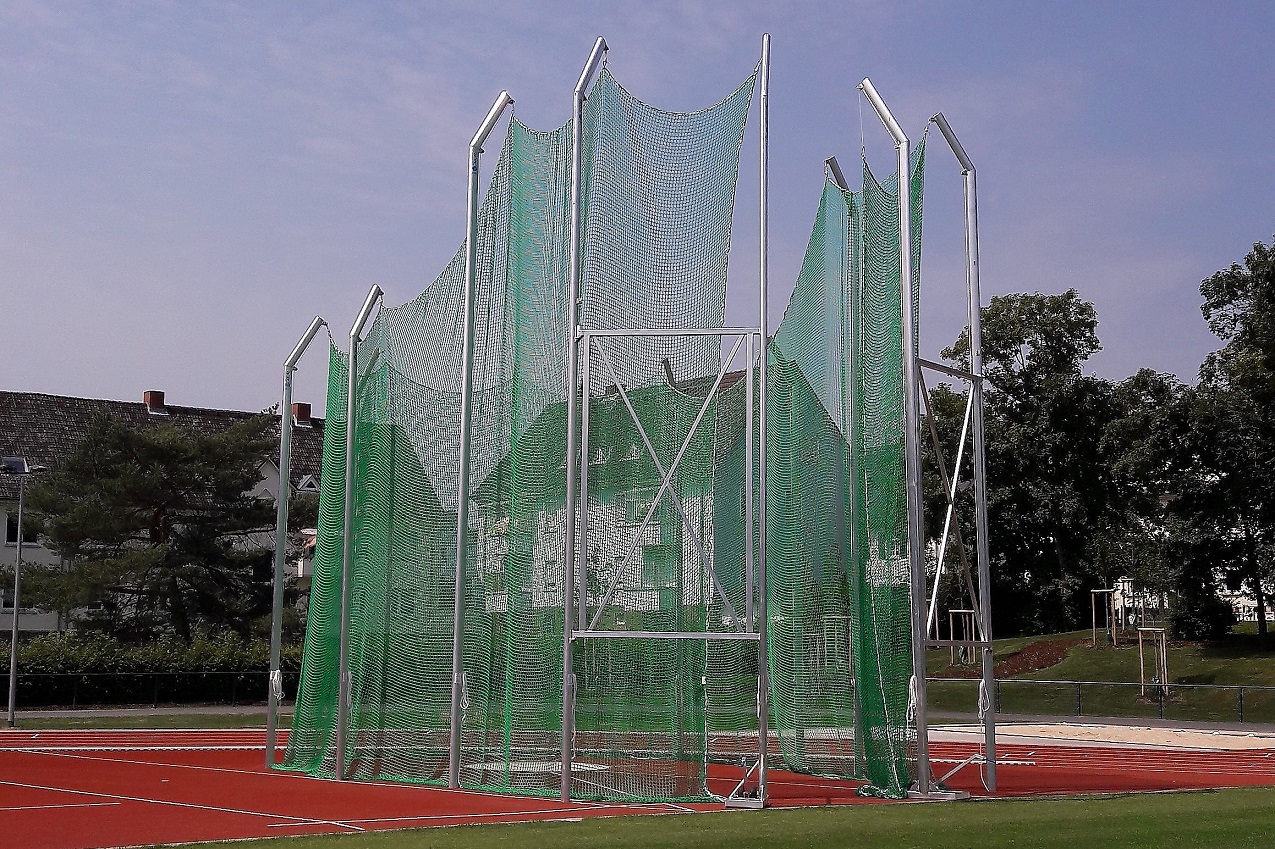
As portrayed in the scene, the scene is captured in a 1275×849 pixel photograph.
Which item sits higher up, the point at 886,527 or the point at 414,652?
the point at 886,527

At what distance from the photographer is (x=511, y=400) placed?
13.7 meters

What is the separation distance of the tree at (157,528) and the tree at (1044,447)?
23.8 m

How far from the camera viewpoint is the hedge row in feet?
109

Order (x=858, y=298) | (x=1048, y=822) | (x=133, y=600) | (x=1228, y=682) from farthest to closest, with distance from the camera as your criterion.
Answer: (x=133, y=600), (x=1228, y=682), (x=858, y=298), (x=1048, y=822)

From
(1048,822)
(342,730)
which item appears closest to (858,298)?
(1048,822)

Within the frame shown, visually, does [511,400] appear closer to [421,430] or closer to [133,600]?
[421,430]

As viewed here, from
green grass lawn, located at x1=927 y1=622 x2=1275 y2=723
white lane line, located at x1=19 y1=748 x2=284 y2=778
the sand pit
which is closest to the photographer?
white lane line, located at x1=19 y1=748 x2=284 y2=778

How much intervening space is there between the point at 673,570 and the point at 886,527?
2.07m

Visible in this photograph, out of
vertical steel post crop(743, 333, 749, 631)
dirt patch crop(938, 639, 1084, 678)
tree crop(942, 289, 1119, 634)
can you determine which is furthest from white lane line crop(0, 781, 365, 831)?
tree crop(942, 289, 1119, 634)

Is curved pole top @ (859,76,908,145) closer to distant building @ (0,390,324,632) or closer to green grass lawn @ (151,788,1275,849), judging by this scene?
green grass lawn @ (151,788,1275,849)

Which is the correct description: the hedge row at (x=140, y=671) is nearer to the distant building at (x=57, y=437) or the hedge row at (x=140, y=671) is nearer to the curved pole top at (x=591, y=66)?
the distant building at (x=57, y=437)

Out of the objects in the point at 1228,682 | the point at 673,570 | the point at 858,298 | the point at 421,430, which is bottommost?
the point at 1228,682

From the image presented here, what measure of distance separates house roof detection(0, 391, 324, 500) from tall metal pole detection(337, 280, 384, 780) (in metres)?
29.5

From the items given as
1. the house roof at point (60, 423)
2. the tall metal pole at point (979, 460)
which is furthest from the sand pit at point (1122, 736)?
the house roof at point (60, 423)
